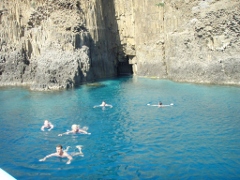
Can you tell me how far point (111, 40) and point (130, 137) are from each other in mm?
35215

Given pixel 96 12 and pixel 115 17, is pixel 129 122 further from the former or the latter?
pixel 115 17

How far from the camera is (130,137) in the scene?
50.5ft

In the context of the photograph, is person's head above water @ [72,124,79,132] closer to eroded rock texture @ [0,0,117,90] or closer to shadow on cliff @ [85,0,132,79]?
eroded rock texture @ [0,0,117,90]

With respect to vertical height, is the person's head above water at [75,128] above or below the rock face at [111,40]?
below

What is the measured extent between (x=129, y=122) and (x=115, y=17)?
3394cm

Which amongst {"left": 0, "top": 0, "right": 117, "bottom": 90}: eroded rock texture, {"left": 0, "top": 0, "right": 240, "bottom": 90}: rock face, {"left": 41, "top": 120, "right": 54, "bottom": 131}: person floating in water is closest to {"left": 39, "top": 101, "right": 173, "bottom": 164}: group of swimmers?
{"left": 41, "top": 120, "right": 54, "bottom": 131}: person floating in water

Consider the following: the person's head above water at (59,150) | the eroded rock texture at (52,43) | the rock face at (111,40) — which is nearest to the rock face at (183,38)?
the rock face at (111,40)

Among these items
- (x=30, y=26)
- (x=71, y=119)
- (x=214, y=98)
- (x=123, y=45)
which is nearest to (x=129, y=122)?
(x=71, y=119)

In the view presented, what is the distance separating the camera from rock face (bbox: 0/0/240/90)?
32.5 m

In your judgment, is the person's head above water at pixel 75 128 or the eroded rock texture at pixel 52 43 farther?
the eroded rock texture at pixel 52 43

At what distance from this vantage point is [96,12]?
140ft

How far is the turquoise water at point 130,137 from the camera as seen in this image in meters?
11.4

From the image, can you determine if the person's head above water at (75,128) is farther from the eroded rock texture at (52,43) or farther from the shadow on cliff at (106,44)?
the shadow on cliff at (106,44)

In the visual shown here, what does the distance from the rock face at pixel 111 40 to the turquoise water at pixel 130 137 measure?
698 centimetres
